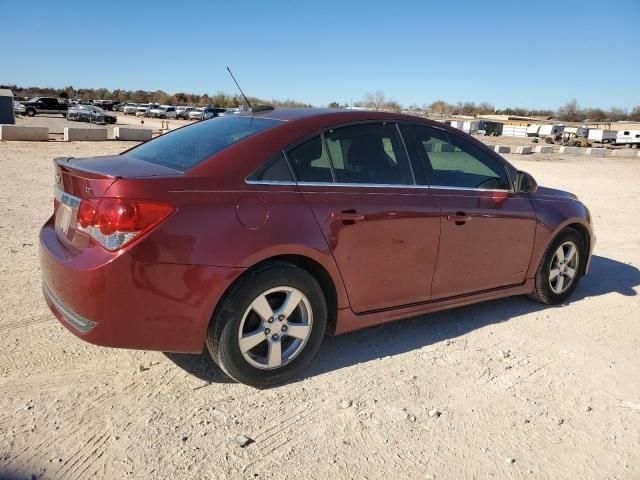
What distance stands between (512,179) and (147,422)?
3387 mm

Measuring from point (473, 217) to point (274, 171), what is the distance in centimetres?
172

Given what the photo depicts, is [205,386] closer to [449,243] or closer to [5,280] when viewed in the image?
[449,243]

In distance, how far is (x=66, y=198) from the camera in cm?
Answer: 312

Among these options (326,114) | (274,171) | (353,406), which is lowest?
(353,406)

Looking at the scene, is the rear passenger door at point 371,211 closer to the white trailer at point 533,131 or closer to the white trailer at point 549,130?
the white trailer at point 549,130

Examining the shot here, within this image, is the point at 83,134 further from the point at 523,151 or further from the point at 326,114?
the point at 523,151

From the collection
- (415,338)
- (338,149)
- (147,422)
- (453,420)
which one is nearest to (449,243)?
(415,338)

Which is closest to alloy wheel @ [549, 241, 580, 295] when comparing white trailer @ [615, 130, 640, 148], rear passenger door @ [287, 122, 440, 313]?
rear passenger door @ [287, 122, 440, 313]

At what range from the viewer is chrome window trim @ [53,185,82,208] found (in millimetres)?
2961

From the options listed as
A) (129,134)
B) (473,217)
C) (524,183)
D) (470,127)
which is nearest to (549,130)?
(470,127)

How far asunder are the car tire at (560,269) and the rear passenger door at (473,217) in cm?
31

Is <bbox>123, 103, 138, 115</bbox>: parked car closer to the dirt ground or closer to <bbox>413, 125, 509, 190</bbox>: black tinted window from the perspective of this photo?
the dirt ground

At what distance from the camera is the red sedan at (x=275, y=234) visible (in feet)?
→ 9.04

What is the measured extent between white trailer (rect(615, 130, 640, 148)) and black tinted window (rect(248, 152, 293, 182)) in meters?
61.9
